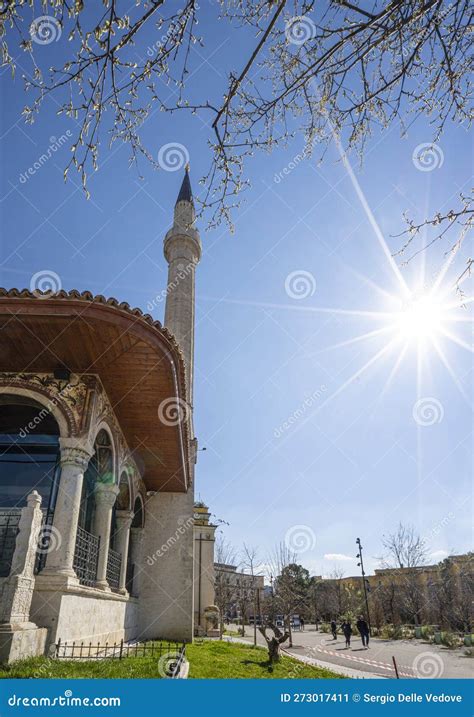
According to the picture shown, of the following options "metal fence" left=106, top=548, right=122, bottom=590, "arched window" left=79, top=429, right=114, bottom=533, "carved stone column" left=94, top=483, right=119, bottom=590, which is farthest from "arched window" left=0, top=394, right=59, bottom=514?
"metal fence" left=106, top=548, right=122, bottom=590

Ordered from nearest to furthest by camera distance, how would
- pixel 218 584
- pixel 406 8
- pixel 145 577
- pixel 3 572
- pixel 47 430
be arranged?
pixel 406 8 → pixel 3 572 → pixel 47 430 → pixel 145 577 → pixel 218 584

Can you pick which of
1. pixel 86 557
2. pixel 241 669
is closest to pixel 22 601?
pixel 86 557

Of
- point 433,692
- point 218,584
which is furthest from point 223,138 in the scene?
point 218,584

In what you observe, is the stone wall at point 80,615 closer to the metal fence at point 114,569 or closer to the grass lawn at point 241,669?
the metal fence at point 114,569

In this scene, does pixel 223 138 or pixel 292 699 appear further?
pixel 292 699

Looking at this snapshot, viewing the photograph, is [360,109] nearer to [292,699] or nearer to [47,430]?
[292,699]

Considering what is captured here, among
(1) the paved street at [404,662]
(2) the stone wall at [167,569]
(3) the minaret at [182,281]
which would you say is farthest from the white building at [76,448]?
(1) the paved street at [404,662]

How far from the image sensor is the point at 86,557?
23.1 ft

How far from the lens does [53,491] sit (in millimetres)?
6523

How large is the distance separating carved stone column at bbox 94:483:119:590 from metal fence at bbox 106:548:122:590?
3.53 ft

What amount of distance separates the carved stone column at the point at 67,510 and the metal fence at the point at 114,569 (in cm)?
342

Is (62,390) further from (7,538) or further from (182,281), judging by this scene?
(182,281)

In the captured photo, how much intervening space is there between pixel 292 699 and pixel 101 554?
15.0 feet

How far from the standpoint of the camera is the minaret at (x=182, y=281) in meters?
14.9
